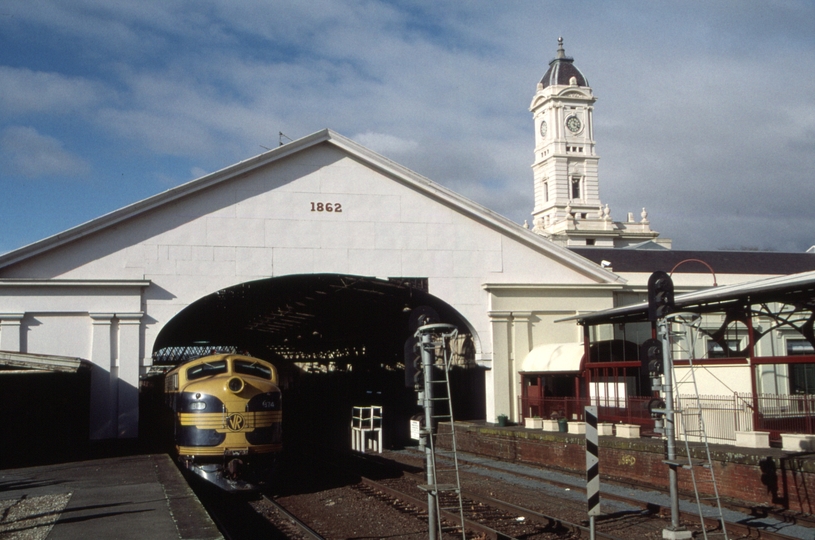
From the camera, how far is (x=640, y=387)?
25.5 metres

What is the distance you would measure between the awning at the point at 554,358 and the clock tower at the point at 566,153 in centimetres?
6123

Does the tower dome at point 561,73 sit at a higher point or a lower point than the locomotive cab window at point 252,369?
higher

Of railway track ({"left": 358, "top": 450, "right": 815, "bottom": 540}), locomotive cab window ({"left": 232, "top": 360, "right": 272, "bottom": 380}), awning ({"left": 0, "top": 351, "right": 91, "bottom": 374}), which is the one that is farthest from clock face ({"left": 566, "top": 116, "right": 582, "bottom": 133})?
railway track ({"left": 358, "top": 450, "right": 815, "bottom": 540})

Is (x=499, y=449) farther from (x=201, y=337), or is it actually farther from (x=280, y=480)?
(x=201, y=337)

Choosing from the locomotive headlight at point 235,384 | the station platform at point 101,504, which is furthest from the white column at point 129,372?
the locomotive headlight at point 235,384

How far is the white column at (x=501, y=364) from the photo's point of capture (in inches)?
1168

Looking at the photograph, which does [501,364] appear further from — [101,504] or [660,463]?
[101,504]

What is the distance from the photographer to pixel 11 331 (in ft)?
81.7

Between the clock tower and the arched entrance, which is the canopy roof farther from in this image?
the clock tower

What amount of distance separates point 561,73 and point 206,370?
83441mm

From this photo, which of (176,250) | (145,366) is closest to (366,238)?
(176,250)

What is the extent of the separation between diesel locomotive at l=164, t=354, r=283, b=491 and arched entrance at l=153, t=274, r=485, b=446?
8.65 meters

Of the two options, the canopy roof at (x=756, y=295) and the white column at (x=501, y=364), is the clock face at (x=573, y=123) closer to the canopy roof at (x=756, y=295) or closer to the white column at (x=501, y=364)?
the white column at (x=501, y=364)

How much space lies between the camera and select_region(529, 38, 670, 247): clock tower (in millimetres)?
91688
